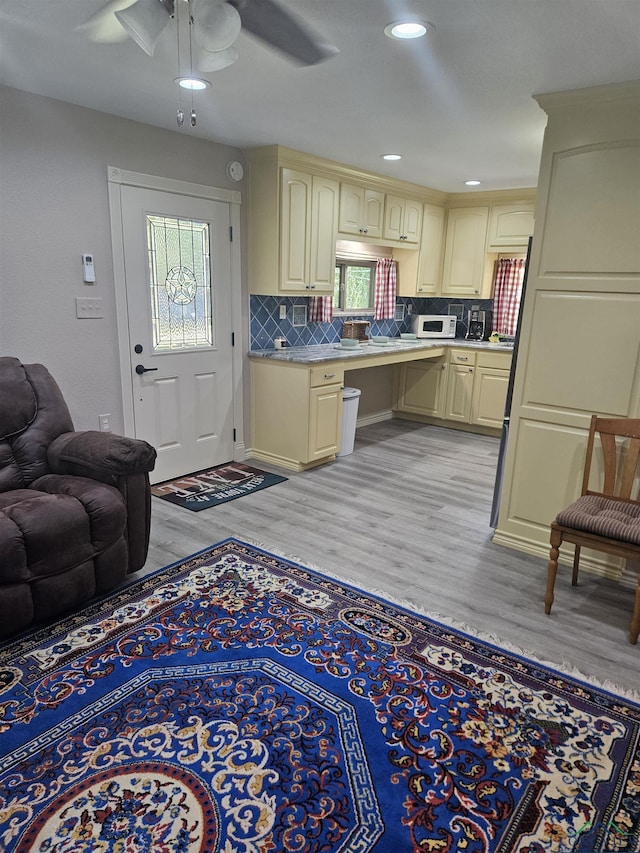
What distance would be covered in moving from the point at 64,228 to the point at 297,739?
2985 millimetres

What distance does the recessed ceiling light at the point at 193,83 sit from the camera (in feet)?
8.82

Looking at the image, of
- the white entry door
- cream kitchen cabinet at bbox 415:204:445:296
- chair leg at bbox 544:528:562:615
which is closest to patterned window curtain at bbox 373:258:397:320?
cream kitchen cabinet at bbox 415:204:445:296

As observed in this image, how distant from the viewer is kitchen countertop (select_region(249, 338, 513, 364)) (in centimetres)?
447

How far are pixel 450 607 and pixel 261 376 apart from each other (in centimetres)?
260

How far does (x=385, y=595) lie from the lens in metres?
2.74

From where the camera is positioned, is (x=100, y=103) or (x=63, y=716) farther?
(x=100, y=103)

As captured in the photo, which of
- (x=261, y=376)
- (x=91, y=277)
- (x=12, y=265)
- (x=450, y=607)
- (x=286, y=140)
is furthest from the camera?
(x=261, y=376)

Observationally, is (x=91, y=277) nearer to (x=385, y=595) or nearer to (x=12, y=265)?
(x=12, y=265)

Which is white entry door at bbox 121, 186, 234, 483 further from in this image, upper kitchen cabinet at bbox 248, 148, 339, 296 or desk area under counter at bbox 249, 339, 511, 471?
desk area under counter at bbox 249, 339, 511, 471

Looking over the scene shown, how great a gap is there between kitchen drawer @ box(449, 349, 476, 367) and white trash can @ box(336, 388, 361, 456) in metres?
1.53

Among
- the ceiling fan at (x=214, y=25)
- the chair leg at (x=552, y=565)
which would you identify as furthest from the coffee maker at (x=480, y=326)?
the ceiling fan at (x=214, y=25)

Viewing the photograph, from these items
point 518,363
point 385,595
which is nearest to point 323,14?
point 518,363

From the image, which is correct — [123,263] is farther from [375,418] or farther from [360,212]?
[375,418]

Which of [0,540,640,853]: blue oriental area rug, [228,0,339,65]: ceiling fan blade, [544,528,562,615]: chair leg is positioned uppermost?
[228,0,339,65]: ceiling fan blade
